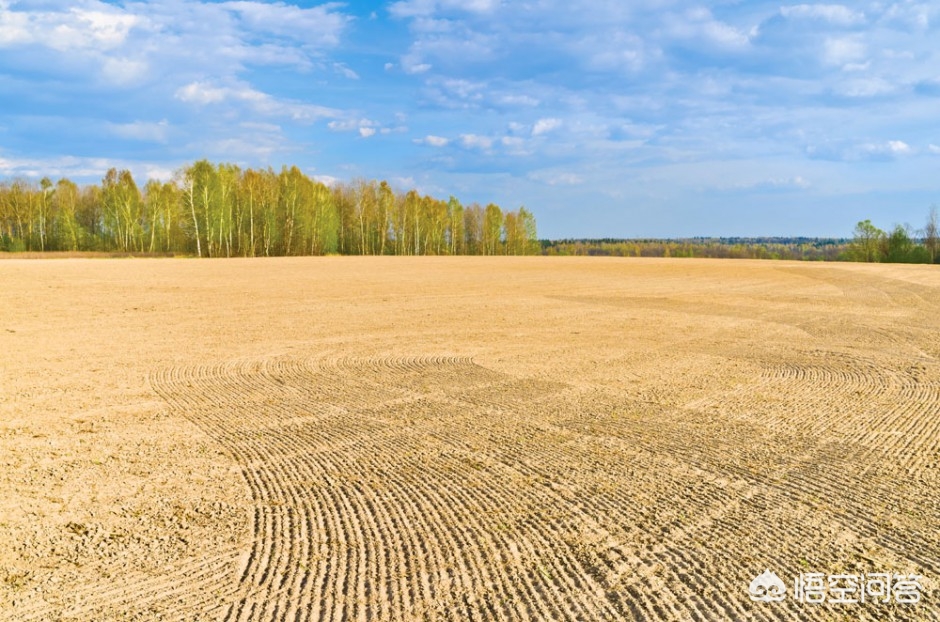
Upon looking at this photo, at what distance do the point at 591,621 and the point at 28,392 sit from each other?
9.15m

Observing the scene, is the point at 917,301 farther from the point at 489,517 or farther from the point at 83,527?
the point at 83,527

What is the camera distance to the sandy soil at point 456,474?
4277 mm

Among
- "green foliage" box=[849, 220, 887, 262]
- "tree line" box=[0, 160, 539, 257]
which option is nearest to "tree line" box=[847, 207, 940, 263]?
"green foliage" box=[849, 220, 887, 262]

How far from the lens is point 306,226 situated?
240 ft

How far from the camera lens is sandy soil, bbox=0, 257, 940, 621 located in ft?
14.0

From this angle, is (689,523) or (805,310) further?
(805,310)

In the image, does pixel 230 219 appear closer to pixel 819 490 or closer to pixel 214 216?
pixel 214 216

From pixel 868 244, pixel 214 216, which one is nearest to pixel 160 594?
pixel 214 216

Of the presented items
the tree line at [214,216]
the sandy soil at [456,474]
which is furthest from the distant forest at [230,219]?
the sandy soil at [456,474]

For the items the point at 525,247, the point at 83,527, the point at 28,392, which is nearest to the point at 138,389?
the point at 28,392

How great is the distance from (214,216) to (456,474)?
2534 inches

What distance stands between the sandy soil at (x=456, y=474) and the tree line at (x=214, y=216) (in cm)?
5535

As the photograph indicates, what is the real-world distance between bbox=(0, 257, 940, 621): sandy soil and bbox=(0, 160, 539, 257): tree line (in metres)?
55.3

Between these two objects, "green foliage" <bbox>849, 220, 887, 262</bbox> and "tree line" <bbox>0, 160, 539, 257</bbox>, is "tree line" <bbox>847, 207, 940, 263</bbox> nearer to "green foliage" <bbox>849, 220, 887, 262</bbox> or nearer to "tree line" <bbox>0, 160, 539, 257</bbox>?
"green foliage" <bbox>849, 220, 887, 262</bbox>
